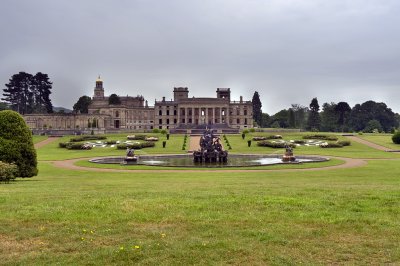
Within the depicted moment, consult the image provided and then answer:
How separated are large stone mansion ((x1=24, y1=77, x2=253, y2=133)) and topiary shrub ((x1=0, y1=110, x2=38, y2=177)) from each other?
98.9m

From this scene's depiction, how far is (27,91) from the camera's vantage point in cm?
14075

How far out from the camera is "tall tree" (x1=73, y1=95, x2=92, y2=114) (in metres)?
156

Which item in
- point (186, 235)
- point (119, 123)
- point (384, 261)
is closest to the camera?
point (384, 261)

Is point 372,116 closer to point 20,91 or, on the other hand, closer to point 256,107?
point 256,107

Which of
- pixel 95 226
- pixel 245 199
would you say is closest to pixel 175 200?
pixel 245 199

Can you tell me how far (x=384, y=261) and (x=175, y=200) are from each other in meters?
7.49

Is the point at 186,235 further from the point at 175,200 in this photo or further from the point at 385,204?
the point at 385,204

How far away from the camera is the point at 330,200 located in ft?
46.8

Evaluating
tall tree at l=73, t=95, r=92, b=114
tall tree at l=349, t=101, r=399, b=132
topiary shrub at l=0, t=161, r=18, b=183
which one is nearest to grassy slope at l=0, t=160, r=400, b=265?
topiary shrub at l=0, t=161, r=18, b=183

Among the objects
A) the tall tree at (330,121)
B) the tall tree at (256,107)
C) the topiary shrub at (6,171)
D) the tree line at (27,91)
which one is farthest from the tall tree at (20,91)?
the topiary shrub at (6,171)

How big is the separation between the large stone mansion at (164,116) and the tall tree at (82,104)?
3645 mm

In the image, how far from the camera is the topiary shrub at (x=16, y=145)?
2588cm

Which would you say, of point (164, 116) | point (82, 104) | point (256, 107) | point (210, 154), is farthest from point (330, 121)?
point (210, 154)

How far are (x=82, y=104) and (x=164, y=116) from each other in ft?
108
